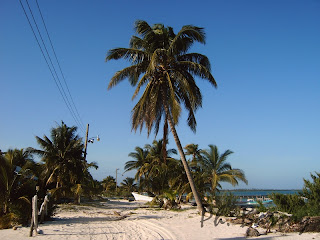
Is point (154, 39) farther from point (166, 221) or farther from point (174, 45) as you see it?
point (166, 221)

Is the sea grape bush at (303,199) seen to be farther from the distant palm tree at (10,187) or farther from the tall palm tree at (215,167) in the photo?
the distant palm tree at (10,187)

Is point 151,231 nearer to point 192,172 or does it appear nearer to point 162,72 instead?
point 162,72

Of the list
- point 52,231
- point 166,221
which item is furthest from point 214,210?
point 52,231

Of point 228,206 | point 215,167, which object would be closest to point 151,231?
point 228,206

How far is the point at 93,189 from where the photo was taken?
2052 cm

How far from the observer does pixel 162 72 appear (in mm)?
14727

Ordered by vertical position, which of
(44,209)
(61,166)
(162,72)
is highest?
(162,72)

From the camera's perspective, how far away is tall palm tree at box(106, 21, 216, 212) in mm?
14008

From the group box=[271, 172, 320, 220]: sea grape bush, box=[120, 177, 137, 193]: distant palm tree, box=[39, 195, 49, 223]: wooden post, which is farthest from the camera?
box=[120, 177, 137, 193]: distant palm tree

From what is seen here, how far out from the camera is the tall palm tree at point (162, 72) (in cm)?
1401

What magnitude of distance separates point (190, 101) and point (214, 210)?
19.3 ft

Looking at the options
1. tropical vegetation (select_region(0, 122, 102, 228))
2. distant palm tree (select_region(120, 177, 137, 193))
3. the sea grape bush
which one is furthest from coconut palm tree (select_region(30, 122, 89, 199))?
distant palm tree (select_region(120, 177, 137, 193))

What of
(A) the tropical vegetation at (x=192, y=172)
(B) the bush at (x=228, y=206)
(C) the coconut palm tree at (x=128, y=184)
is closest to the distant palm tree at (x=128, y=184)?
(C) the coconut palm tree at (x=128, y=184)

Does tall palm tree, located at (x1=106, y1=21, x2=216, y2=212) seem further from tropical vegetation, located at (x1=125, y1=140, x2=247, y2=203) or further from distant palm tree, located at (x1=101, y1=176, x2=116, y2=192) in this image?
distant palm tree, located at (x1=101, y1=176, x2=116, y2=192)
